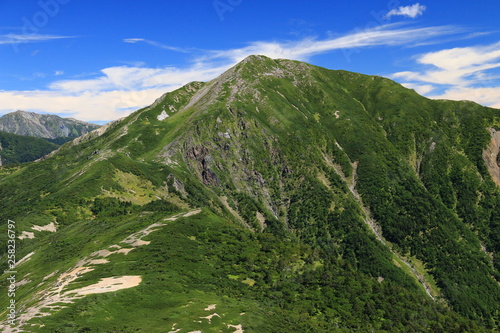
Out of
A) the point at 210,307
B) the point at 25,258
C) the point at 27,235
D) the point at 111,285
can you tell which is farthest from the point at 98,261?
the point at 27,235

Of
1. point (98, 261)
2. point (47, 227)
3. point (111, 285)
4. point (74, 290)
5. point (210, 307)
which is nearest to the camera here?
point (210, 307)

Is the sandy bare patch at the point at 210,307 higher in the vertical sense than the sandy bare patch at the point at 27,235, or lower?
lower

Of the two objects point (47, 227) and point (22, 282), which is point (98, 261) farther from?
point (47, 227)

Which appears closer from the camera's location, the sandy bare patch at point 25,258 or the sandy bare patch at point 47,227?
the sandy bare patch at point 25,258

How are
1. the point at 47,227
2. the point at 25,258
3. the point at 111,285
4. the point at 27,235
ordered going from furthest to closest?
the point at 47,227
the point at 27,235
the point at 25,258
the point at 111,285

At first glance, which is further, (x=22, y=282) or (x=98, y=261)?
(x=22, y=282)

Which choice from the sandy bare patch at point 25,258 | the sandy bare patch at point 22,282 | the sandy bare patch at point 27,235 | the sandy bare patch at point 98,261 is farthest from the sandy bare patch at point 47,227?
the sandy bare patch at point 98,261

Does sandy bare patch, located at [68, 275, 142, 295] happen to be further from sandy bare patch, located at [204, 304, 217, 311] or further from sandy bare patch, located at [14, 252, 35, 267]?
sandy bare patch, located at [14, 252, 35, 267]

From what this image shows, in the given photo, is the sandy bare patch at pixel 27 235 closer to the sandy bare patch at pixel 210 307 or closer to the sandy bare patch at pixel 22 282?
the sandy bare patch at pixel 22 282

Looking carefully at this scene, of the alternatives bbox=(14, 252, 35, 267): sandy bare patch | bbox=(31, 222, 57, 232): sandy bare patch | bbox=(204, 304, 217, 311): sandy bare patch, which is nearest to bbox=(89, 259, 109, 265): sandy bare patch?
bbox=(204, 304, 217, 311): sandy bare patch
